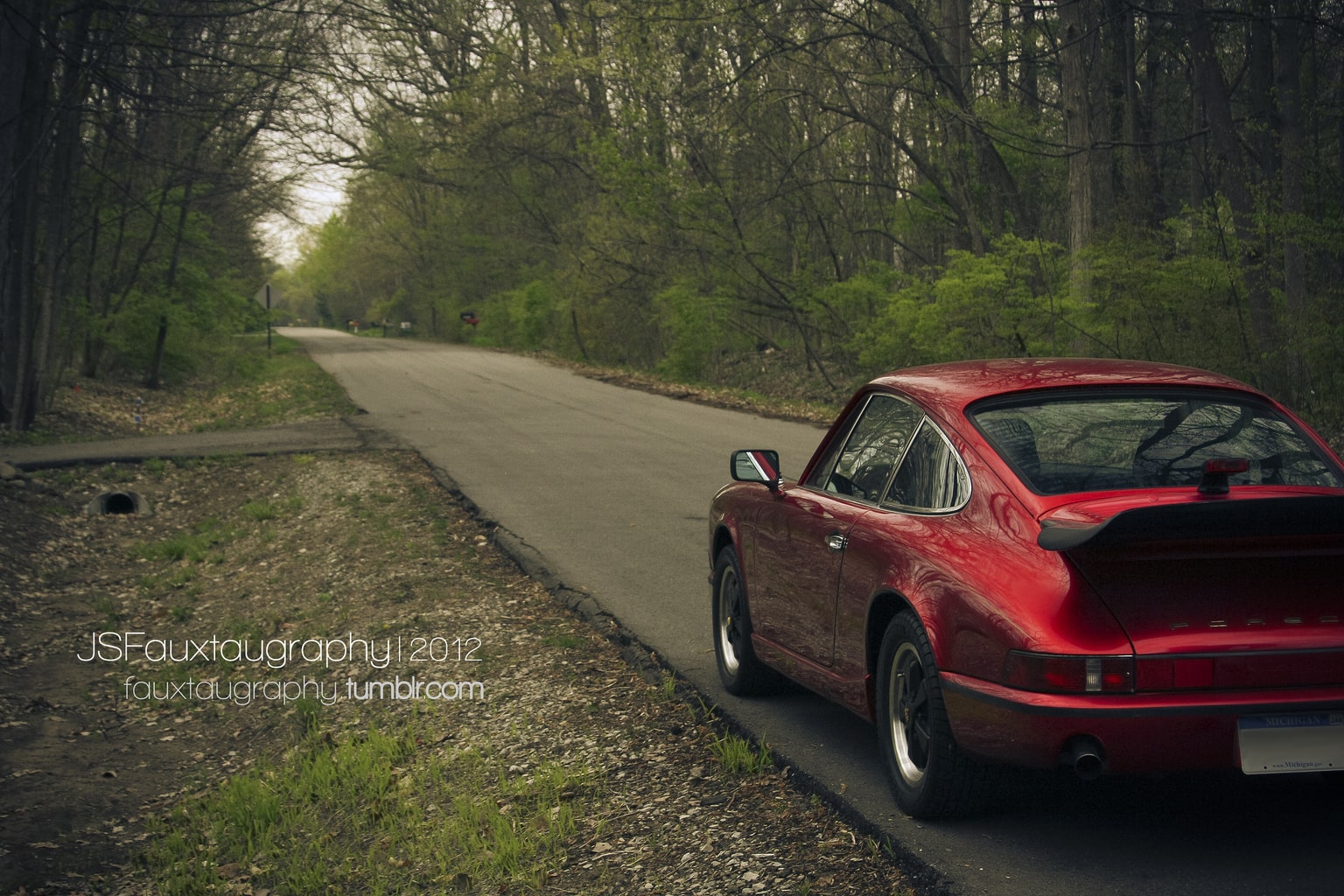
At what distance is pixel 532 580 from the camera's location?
9.96 meters

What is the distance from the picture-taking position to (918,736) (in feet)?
15.1

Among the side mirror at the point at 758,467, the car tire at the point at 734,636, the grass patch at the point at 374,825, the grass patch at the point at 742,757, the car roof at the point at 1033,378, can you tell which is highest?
the car roof at the point at 1033,378

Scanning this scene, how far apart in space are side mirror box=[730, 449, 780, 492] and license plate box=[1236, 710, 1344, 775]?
249 centimetres

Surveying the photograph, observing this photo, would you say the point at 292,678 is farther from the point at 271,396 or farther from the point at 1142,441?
the point at 271,396

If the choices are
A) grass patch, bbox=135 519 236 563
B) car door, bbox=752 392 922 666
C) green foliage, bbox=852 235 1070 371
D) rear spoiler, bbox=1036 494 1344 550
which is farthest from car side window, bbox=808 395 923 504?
green foliage, bbox=852 235 1070 371

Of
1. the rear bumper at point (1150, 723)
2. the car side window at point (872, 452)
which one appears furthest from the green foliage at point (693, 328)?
the rear bumper at point (1150, 723)

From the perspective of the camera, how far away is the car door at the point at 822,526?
17.2ft

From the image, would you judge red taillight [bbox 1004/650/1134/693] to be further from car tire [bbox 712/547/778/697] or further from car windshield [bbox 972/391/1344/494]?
car tire [bbox 712/547/778/697]

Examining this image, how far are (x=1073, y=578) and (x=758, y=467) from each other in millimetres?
2274

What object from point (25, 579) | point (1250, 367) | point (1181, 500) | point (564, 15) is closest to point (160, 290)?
point (564, 15)

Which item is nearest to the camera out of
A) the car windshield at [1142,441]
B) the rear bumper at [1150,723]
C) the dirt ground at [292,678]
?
the rear bumper at [1150,723]

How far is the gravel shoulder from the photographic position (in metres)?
4.89

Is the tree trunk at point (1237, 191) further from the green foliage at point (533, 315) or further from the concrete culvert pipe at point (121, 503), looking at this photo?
the green foliage at point (533, 315)

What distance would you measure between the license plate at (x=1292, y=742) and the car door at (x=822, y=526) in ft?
5.45
